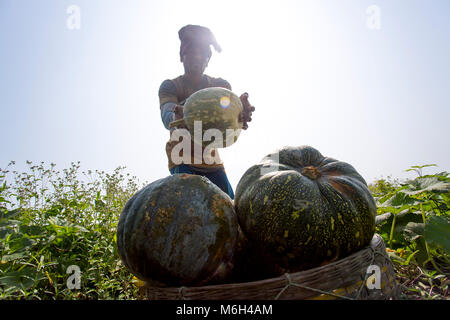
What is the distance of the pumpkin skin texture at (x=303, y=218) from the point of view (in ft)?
4.63

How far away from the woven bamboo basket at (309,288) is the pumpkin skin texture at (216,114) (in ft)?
3.27

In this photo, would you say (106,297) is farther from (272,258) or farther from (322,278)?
(322,278)

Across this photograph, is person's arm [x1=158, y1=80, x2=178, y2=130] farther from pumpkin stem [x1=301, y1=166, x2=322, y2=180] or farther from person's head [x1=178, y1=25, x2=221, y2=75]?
pumpkin stem [x1=301, y1=166, x2=322, y2=180]

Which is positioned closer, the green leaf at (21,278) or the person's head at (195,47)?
the green leaf at (21,278)

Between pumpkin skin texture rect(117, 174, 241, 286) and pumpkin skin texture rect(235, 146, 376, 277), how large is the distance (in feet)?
0.57

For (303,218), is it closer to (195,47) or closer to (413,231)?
(413,231)

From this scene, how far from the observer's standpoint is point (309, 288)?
119 centimetres

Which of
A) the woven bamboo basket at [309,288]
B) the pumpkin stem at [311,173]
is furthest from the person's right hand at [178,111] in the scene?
the woven bamboo basket at [309,288]

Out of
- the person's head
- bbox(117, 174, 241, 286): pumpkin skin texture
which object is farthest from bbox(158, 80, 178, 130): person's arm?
bbox(117, 174, 241, 286): pumpkin skin texture

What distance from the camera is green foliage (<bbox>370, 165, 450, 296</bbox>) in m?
1.76

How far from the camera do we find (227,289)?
121 centimetres

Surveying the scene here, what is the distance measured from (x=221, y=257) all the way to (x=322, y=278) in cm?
53

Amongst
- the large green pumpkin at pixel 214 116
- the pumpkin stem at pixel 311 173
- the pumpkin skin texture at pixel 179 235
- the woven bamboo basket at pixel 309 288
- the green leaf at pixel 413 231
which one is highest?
the large green pumpkin at pixel 214 116

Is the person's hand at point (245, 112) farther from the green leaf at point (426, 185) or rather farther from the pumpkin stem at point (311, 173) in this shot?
the green leaf at point (426, 185)
